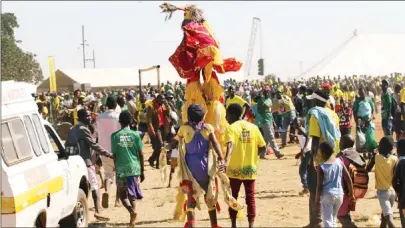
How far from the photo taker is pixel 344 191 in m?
7.63

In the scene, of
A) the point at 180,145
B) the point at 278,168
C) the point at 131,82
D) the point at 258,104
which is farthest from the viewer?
the point at 131,82

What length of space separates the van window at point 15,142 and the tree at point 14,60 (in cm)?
3955

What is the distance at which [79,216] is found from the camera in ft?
30.4

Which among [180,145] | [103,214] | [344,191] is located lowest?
[103,214]

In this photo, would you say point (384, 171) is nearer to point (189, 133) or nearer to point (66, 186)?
point (189, 133)

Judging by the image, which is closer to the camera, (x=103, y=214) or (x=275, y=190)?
(x=103, y=214)

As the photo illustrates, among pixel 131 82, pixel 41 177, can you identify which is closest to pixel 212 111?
pixel 41 177

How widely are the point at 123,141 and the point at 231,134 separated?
1.84 m

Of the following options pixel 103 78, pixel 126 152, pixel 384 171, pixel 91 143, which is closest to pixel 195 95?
pixel 126 152

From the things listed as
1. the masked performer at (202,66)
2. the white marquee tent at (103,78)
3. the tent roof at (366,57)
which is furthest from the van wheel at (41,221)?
the white marquee tent at (103,78)

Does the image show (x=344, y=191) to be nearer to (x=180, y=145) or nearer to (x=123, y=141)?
(x=180, y=145)

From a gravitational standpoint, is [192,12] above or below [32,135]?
above

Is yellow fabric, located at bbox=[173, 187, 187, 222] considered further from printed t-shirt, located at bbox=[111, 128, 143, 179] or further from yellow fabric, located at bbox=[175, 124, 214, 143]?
printed t-shirt, located at bbox=[111, 128, 143, 179]

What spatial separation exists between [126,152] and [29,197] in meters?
2.73
